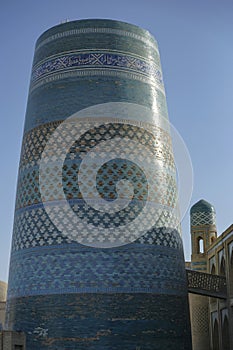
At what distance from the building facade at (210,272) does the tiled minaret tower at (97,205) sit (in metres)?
3.09

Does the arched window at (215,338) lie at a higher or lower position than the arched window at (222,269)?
lower

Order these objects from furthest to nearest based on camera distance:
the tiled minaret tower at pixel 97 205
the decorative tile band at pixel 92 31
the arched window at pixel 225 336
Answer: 1. the arched window at pixel 225 336
2. the decorative tile band at pixel 92 31
3. the tiled minaret tower at pixel 97 205

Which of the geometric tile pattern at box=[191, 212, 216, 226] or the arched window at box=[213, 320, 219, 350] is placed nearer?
the arched window at box=[213, 320, 219, 350]

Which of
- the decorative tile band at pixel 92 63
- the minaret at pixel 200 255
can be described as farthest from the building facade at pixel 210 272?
the decorative tile band at pixel 92 63

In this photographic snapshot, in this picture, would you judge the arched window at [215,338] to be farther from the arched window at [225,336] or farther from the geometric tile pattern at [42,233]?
the geometric tile pattern at [42,233]

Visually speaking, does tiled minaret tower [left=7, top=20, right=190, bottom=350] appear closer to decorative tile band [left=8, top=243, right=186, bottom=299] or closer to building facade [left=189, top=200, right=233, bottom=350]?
decorative tile band [left=8, top=243, right=186, bottom=299]

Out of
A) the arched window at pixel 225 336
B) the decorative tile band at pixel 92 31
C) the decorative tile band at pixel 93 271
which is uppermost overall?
the decorative tile band at pixel 92 31

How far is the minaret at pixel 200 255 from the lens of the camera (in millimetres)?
14984

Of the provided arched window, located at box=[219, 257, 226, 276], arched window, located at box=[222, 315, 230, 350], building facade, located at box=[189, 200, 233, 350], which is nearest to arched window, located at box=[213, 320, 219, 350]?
building facade, located at box=[189, 200, 233, 350]

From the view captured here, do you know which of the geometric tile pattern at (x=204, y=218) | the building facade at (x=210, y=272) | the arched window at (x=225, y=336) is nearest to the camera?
the building facade at (x=210, y=272)

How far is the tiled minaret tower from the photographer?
7.82m

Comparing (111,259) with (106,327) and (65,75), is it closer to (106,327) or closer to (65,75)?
(106,327)

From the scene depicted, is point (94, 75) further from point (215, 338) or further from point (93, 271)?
point (215, 338)

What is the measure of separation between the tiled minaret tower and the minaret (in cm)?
680
